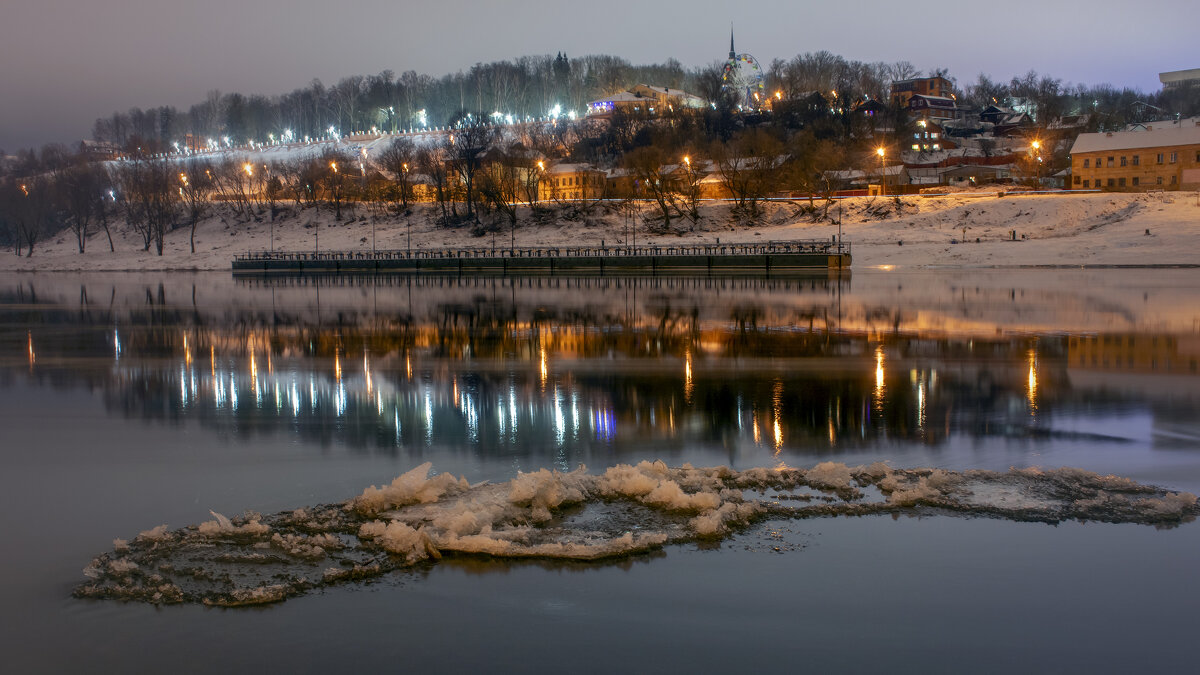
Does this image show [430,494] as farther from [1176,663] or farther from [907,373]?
[907,373]

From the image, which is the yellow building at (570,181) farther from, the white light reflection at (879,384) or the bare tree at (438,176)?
the white light reflection at (879,384)

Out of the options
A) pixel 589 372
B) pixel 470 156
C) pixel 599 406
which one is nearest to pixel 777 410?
pixel 599 406

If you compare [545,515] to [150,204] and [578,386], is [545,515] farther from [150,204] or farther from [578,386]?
[150,204]

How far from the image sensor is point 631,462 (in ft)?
34.5

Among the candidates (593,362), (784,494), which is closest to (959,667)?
(784,494)

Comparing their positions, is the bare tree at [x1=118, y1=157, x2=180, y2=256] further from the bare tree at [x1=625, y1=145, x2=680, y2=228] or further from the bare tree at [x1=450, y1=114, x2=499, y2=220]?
the bare tree at [x1=625, y1=145, x2=680, y2=228]

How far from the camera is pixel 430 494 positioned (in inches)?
357

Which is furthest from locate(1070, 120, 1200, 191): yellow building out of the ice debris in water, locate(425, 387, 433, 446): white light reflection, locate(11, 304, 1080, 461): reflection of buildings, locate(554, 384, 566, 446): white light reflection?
the ice debris in water

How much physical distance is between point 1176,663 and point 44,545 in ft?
29.0

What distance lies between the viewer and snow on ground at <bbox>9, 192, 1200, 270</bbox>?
6350 cm

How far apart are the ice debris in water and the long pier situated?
160 feet

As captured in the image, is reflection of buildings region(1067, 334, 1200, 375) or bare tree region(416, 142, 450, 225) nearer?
reflection of buildings region(1067, 334, 1200, 375)

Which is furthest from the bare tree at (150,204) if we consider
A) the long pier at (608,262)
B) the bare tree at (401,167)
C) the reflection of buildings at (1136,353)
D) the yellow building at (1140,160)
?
the yellow building at (1140,160)

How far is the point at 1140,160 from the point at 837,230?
119ft
